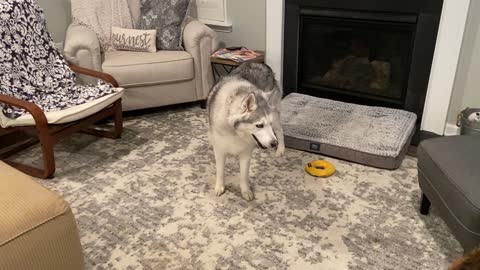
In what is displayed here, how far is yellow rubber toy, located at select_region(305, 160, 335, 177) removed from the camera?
2.54m

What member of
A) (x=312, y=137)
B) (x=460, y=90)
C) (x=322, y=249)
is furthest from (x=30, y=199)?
(x=460, y=90)

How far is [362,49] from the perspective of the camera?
3.26 metres

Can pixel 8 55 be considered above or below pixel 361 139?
above

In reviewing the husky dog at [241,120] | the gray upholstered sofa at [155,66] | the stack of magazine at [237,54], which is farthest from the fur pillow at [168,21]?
the husky dog at [241,120]

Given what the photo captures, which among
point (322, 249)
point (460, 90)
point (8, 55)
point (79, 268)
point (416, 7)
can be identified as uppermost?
point (416, 7)

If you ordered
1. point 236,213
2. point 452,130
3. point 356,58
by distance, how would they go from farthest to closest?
point 356,58, point 452,130, point 236,213

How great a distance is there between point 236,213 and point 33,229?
106cm

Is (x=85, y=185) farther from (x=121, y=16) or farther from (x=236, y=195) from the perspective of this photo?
(x=121, y=16)

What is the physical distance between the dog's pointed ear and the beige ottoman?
0.86m

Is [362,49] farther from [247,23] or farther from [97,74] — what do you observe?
[97,74]

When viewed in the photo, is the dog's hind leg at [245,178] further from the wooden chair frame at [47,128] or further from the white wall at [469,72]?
the white wall at [469,72]

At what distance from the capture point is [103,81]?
9.84ft

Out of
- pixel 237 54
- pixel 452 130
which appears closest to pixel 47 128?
pixel 237 54

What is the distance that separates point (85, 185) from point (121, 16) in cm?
164
